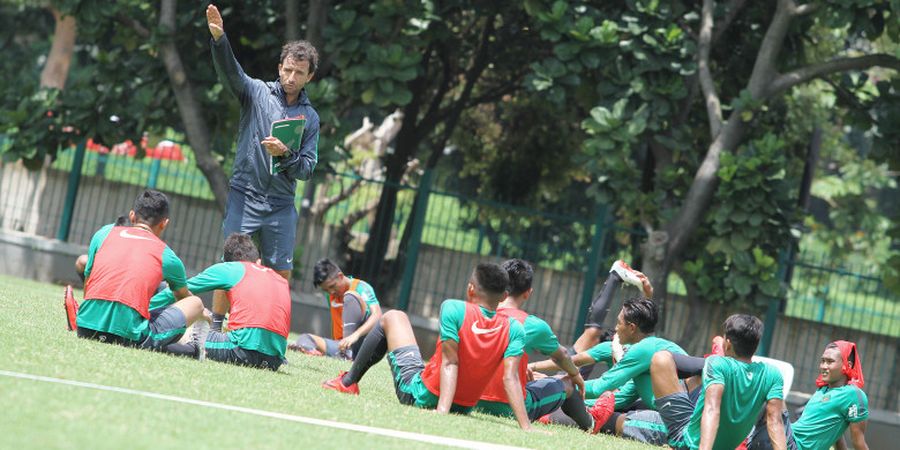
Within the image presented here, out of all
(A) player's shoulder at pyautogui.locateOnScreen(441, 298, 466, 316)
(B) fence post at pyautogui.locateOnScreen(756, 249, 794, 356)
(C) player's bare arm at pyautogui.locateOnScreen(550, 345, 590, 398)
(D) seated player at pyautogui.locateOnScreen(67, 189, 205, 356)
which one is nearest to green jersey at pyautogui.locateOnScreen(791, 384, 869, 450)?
(C) player's bare arm at pyautogui.locateOnScreen(550, 345, 590, 398)

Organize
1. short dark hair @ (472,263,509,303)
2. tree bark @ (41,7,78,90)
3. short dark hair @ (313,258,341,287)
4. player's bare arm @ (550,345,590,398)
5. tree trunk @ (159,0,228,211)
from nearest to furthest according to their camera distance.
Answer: short dark hair @ (472,263,509,303), player's bare arm @ (550,345,590,398), short dark hair @ (313,258,341,287), tree trunk @ (159,0,228,211), tree bark @ (41,7,78,90)

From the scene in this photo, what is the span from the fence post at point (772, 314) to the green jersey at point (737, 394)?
808cm

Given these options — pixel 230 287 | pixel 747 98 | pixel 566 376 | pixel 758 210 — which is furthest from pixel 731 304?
pixel 230 287

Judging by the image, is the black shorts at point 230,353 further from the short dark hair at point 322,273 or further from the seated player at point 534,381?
the short dark hair at point 322,273

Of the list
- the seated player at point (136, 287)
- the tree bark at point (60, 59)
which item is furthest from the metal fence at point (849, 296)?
the tree bark at point (60, 59)

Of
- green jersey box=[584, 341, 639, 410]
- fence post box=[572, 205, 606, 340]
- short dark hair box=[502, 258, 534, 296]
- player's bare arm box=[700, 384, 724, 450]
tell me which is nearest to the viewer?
player's bare arm box=[700, 384, 724, 450]

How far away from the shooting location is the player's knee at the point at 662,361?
8656mm

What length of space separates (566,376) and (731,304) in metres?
7.23

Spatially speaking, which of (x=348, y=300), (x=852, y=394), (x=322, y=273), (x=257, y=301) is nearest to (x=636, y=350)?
(x=852, y=394)

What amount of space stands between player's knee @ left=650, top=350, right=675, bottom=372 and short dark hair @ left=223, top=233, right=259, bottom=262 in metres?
2.82

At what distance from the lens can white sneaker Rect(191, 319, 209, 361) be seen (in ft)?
29.7

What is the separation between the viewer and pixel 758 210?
15.2 m

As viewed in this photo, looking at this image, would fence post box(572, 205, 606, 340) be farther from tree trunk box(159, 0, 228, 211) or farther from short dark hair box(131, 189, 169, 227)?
short dark hair box(131, 189, 169, 227)

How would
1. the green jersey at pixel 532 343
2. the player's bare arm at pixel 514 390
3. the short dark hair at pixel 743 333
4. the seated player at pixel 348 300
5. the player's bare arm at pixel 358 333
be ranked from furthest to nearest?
1. the seated player at pixel 348 300
2. the player's bare arm at pixel 358 333
3. the green jersey at pixel 532 343
4. the player's bare arm at pixel 514 390
5. the short dark hair at pixel 743 333
